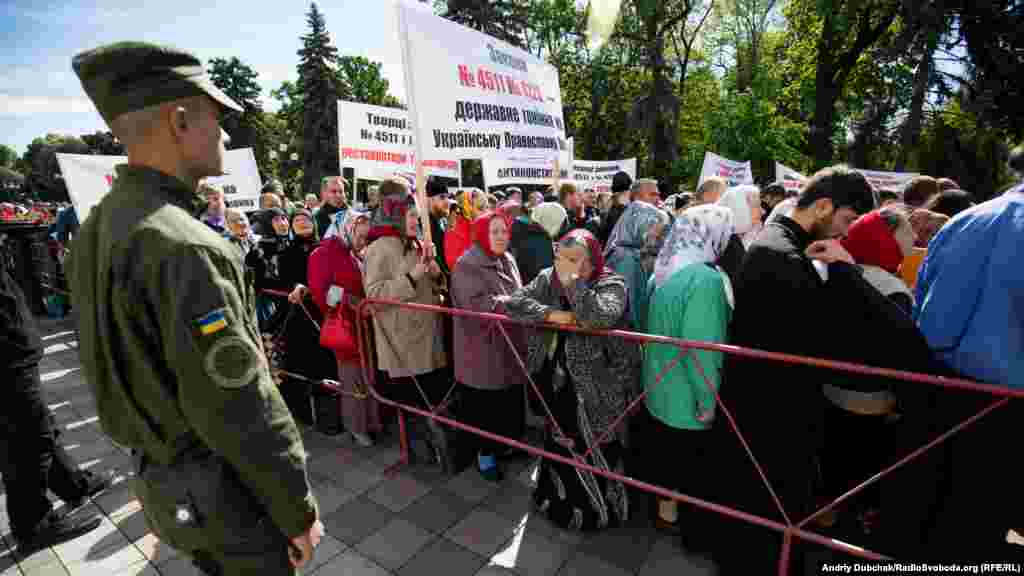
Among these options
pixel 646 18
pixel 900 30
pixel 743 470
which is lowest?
pixel 743 470

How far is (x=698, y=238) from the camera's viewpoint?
254 centimetres

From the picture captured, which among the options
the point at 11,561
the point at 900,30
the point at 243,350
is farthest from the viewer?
the point at 900,30

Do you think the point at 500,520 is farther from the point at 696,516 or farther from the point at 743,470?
the point at 743,470

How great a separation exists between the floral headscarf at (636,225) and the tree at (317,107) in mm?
28473

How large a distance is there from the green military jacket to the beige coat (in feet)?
7.06

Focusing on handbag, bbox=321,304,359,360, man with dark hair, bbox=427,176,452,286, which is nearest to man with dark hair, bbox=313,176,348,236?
man with dark hair, bbox=427,176,452,286

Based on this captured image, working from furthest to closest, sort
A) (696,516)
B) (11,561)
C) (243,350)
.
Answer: (11,561)
(696,516)
(243,350)

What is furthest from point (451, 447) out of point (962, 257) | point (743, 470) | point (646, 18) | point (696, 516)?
point (646, 18)

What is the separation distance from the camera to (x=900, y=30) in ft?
47.7

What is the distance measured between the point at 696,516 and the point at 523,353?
5.04 feet

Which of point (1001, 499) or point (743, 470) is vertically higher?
point (1001, 499)

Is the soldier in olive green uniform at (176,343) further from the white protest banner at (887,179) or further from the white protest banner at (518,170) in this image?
the white protest banner at (887,179)

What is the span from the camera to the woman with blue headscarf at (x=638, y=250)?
3553 millimetres

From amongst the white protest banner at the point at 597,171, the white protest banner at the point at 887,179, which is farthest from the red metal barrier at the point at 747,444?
the white protest banner at the point at 887,179
